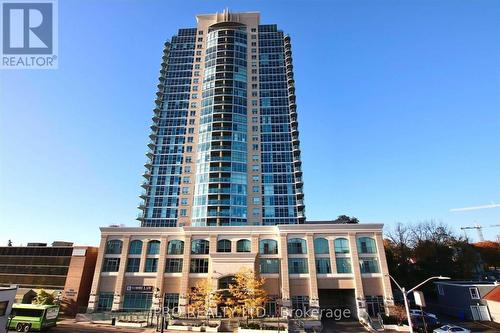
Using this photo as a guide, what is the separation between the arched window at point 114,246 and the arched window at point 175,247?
9.16m

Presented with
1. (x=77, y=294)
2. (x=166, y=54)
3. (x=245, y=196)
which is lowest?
(x=77, y=294)

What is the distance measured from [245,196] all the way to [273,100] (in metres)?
31.9

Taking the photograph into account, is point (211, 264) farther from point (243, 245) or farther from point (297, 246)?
point (297, 246)

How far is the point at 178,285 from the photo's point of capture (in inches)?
2045

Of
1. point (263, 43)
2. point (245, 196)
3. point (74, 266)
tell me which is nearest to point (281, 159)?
point (245, 196)

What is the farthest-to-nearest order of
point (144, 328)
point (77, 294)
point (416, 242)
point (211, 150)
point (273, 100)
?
1. point (273, 100)
2. point (211, 150)
3. point (416, 242)
4. point (77, 294)
5. point (144, 328)

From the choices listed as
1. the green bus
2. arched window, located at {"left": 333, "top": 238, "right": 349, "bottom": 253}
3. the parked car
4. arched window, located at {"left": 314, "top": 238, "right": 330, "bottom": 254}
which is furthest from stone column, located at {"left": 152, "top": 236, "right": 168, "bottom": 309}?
the parked car

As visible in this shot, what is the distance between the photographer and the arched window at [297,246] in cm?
5250

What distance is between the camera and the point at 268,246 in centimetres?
5350

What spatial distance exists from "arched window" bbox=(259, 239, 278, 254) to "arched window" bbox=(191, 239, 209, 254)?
9.87 meters

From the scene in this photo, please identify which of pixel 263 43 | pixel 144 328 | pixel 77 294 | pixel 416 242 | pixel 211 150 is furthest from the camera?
pixel 263 43

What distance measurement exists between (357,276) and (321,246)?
7.33 meters

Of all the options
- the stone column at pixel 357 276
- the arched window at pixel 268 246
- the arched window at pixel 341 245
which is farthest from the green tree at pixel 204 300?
the stone column at pixel 357 276

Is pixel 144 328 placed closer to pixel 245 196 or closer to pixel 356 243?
pixel 356 243
